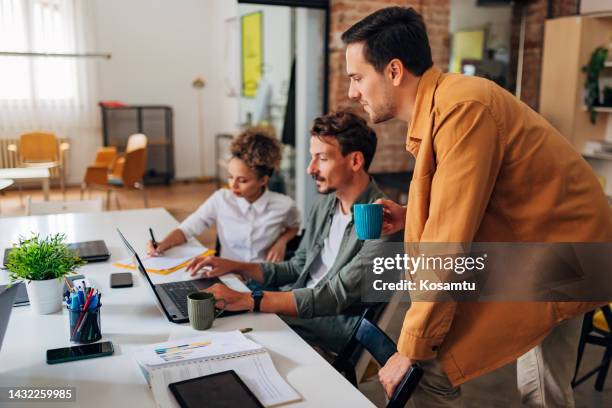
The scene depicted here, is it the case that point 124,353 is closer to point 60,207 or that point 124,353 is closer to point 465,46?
point 60,207

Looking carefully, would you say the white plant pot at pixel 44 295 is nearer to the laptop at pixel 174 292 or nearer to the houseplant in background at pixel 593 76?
the laptop at pixel 174 292

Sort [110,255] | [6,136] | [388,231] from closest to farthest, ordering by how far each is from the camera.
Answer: [388,231]
[110,255]
[6,136]

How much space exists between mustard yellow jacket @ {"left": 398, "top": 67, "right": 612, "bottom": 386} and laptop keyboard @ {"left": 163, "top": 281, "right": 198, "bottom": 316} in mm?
695

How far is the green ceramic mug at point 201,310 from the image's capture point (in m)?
1.57

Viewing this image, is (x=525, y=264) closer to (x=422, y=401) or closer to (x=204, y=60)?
(x=422, y=401)

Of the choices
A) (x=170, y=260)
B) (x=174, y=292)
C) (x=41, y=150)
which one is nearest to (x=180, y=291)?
(x=174, y=292)

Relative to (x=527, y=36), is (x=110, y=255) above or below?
below

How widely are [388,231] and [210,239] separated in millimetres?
3525

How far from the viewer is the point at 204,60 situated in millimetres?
8148

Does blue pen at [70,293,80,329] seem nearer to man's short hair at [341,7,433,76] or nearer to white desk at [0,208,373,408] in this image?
white desk at [0,208,373,408]

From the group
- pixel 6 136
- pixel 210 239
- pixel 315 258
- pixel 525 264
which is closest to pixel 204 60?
pixel 210 239

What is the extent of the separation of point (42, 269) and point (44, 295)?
0.26 ft

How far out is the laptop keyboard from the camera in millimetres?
1759

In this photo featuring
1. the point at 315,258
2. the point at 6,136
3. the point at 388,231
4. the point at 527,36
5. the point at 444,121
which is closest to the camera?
the point at 444,121
